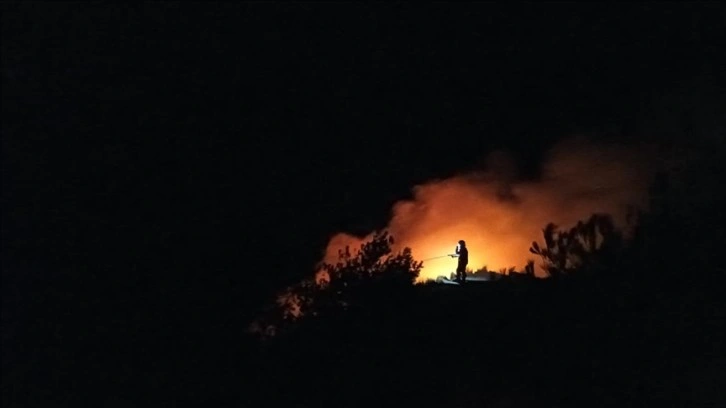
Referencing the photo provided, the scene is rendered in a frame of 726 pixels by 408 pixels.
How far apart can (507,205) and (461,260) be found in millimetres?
235

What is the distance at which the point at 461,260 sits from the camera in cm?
276

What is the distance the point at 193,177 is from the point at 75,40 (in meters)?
0.64

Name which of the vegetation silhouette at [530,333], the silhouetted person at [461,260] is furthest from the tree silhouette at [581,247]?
the silhouetted person at [461,260]

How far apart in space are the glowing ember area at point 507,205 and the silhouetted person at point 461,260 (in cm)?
3

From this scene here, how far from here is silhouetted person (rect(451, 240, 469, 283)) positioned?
2740 mm

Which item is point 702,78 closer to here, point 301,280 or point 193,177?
point 301,280

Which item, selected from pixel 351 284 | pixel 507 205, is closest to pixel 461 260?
pixel 507 205

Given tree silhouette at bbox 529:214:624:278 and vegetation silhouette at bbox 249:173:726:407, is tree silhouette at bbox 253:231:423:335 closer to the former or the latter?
vegetation silhouette at bbox 249:173:726:407

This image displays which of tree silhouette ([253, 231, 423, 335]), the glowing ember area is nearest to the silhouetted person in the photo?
the glowing ember area

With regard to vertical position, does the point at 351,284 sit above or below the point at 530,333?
above

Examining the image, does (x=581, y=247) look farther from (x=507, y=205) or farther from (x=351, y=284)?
(x=351, y=284)

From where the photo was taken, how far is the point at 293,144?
2.95m

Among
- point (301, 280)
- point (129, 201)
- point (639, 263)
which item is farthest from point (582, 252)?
point (129, 201)

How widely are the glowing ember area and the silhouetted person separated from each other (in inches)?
1.1
